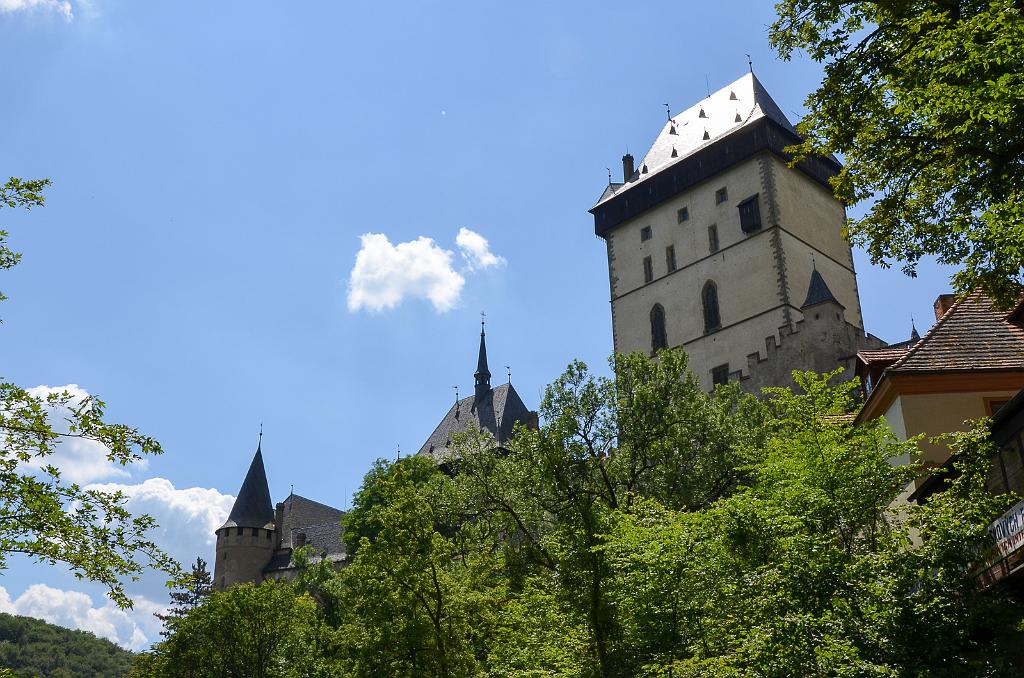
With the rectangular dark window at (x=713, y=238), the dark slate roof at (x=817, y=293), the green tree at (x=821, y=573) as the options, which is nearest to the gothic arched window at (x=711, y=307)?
the rectangular dark window at (x=713, y=238)

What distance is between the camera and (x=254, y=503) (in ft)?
252

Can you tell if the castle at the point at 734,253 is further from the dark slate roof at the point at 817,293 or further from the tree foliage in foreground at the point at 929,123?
the tree foliage in foreground at the point at 929,123

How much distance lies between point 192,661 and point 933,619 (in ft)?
110

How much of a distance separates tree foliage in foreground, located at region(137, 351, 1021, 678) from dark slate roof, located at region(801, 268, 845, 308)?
13.6m

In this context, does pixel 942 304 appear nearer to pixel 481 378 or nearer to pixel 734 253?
pixel 734 253

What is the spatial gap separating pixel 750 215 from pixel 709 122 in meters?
9.67

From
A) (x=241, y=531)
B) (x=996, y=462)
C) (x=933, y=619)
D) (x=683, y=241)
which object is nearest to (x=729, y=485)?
(x=996, y=462)

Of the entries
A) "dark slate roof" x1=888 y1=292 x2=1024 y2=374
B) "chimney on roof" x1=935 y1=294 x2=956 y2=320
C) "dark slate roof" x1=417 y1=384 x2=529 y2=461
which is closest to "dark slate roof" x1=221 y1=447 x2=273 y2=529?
"dark slate roof" x1=417 y1=384 x2=529 y2=461

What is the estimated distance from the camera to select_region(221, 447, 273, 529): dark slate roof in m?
76.1

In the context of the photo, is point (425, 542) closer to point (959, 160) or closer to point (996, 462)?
point (996, 462)

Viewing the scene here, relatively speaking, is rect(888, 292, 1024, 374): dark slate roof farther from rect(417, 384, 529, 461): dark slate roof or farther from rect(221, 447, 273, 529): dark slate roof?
rect(221, 447, 273, 529): dark slate roof

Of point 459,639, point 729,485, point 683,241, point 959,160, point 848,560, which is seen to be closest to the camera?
point 959,160

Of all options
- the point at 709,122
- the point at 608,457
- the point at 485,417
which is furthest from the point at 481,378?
the point at 608,457

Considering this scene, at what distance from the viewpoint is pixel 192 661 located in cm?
3878
